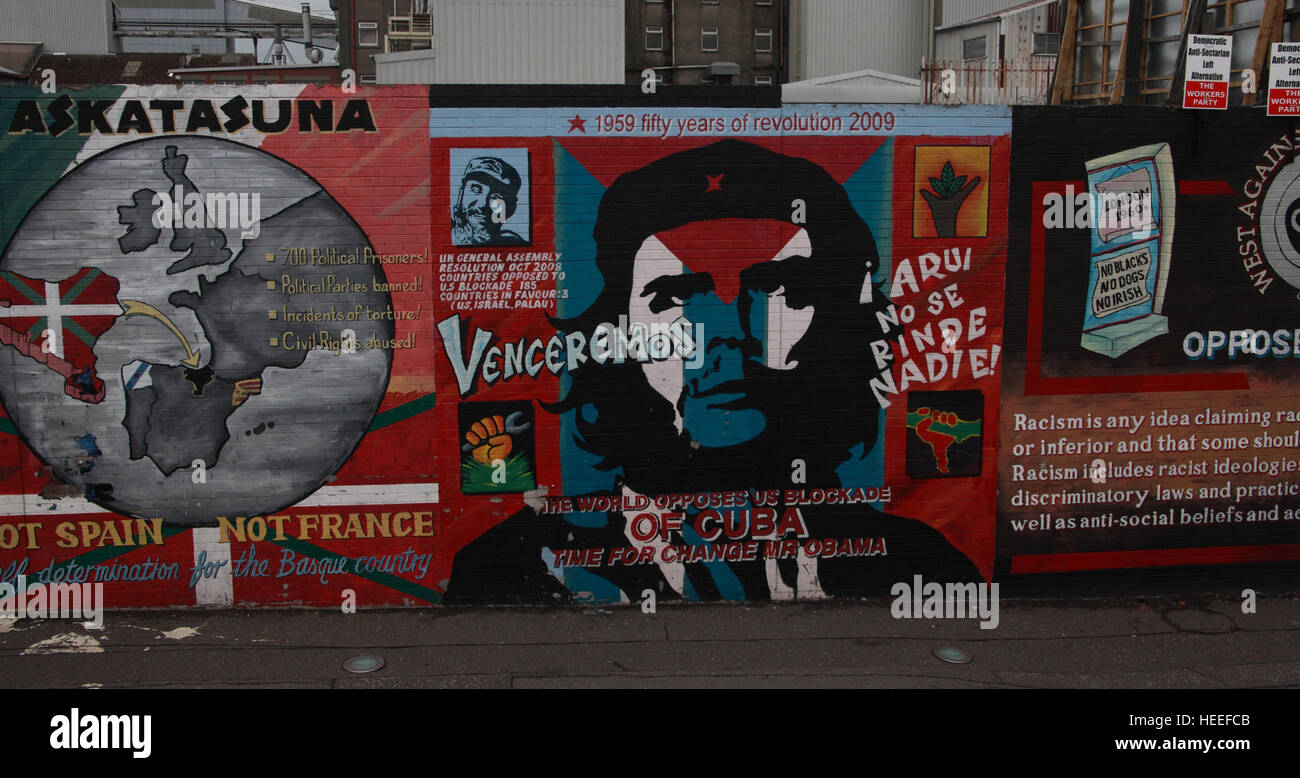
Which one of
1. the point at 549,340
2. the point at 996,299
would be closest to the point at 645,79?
the point at 549,340

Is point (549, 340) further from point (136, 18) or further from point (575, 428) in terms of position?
point (136, 18)

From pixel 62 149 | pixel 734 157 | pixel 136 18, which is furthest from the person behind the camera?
pixel 136 18

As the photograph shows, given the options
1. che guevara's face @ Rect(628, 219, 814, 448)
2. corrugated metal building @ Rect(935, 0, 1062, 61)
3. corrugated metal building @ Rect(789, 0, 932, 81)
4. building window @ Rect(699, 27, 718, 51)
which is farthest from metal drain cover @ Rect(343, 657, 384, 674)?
building window @ Rect(699, 27, 718, 51)

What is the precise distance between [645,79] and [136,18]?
5381 centimetres

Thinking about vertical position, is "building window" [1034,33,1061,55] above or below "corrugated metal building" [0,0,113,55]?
below

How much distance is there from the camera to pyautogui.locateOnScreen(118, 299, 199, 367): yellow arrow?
714 cm

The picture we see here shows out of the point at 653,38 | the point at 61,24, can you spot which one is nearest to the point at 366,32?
the point at 61,24

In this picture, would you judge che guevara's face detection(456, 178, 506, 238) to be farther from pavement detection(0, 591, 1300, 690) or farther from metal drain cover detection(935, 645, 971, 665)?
metal drain cover detection(935, 645, 971, 665)

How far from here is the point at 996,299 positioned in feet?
25.3

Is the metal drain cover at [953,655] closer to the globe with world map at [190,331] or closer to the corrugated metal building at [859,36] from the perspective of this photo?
the globe with world map at [190,331]

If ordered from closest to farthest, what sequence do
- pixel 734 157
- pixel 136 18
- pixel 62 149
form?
pixel 62 149 < pixel 734 157 < pixel 136 18

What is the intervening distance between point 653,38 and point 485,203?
4770 centimetres

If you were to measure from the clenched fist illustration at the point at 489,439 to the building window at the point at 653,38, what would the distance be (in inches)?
1896

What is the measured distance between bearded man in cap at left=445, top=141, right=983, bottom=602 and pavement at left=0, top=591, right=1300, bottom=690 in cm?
34
